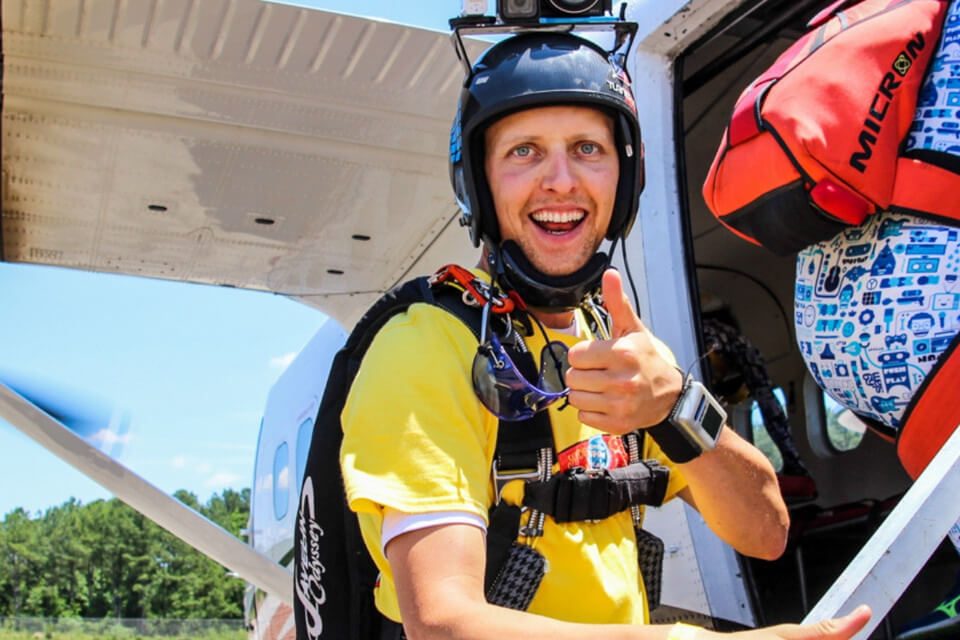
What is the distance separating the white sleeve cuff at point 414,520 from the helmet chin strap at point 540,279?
1.63ft

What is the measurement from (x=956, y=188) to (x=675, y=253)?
1099mm

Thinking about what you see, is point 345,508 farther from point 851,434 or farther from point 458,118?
point 851,434

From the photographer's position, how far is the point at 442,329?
68.0 inches

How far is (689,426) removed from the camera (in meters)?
1.62

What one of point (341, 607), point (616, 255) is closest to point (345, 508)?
point (341, 607)

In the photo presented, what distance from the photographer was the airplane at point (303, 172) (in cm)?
344

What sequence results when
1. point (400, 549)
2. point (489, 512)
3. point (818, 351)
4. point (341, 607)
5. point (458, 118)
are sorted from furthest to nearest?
point (818, 351)
point (458, 118)
point (341, 607)
point (489, 512)
point (400, 549)

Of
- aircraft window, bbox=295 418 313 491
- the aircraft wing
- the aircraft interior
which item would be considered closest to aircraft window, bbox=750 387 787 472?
the aircraft interior

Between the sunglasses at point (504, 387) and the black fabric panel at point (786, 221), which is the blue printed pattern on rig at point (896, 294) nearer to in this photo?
the black fabric panel at point (786, 221)

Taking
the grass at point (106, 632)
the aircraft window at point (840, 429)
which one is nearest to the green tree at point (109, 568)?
the grass at point (106, 632)

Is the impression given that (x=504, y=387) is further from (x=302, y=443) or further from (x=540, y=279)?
(x=302, y=443)

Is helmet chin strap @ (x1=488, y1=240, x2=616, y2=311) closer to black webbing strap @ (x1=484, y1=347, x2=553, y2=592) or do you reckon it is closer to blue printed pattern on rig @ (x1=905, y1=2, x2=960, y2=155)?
black webbing strap @ (x1=484, y1=347, x2=553, y2=592)

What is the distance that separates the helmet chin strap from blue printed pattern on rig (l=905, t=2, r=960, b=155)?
1037 millimetres

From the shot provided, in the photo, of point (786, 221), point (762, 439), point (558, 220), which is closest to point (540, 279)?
point (558, 220)
